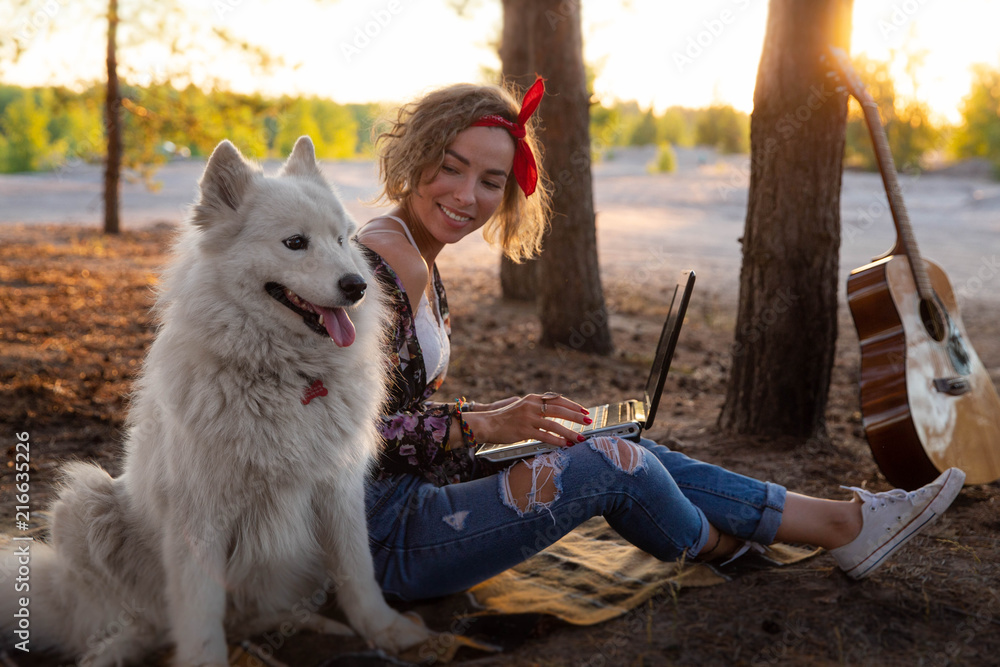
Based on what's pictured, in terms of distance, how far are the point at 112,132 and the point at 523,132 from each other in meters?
16.2

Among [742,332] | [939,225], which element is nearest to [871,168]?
[939,225]

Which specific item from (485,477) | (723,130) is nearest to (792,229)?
(485,477)

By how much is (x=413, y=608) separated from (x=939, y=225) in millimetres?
23587

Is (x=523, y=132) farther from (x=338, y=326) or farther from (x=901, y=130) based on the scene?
(x=901, y=130)

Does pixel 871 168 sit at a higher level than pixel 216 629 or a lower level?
higher

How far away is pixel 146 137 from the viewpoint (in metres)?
15.8

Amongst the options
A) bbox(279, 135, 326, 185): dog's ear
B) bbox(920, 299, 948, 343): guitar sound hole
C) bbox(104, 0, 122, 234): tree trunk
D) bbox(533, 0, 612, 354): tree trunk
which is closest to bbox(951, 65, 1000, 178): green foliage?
bbox(533, 0, 612, 354): tree trunk

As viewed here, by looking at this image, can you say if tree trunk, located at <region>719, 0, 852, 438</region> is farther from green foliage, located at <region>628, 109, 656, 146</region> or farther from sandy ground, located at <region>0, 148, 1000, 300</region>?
green foliage, located at <region>628, 109, 656, 146</region>

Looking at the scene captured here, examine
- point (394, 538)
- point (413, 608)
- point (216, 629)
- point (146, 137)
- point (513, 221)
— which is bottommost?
point (413, 608)

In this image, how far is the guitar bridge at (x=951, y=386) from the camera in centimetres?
347

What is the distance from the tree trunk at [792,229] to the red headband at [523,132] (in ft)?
5.58

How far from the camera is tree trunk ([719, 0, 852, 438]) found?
3951 millimetres

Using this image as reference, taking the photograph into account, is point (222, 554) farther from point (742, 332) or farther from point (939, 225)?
point (939, 225)

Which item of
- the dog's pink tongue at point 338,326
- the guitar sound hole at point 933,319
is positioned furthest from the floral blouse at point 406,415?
the guitar sound hole at point 933,319
